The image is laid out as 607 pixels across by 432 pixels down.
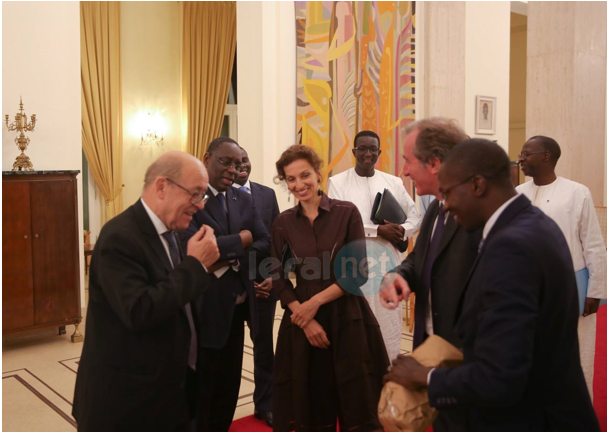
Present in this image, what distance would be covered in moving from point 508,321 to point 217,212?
7.06 ft

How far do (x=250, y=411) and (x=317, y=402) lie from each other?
53.3 inches

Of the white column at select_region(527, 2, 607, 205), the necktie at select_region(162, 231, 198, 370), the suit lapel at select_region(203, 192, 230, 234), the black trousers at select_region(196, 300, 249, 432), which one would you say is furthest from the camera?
the white column at select_region(527, 2, 607, 205)

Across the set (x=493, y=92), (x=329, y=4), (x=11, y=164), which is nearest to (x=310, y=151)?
(x=11, y=164)

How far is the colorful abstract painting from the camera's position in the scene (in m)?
7.98

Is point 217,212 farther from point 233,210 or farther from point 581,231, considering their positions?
point 581,231

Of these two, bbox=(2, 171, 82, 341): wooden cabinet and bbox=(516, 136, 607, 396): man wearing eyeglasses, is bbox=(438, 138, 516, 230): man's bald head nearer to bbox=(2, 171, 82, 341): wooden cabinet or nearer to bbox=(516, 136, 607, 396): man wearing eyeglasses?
bbox=(516, 136, 607, 396): man wearing eyeglasses

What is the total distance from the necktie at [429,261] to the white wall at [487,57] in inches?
298

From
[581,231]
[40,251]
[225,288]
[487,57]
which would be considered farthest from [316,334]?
[487,57]

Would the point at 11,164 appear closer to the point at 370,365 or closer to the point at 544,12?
the point at 370,365

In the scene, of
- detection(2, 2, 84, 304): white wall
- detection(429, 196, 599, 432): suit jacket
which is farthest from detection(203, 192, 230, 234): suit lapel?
detection(2, 2, 84, 304): white wall

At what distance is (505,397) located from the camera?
64.1 inches

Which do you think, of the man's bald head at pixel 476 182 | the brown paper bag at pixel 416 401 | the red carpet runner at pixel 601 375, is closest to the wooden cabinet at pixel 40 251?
the red carpet runner at pixel 601 375

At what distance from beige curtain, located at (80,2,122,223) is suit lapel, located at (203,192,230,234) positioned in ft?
27.7

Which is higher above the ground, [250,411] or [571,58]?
[571,58]
